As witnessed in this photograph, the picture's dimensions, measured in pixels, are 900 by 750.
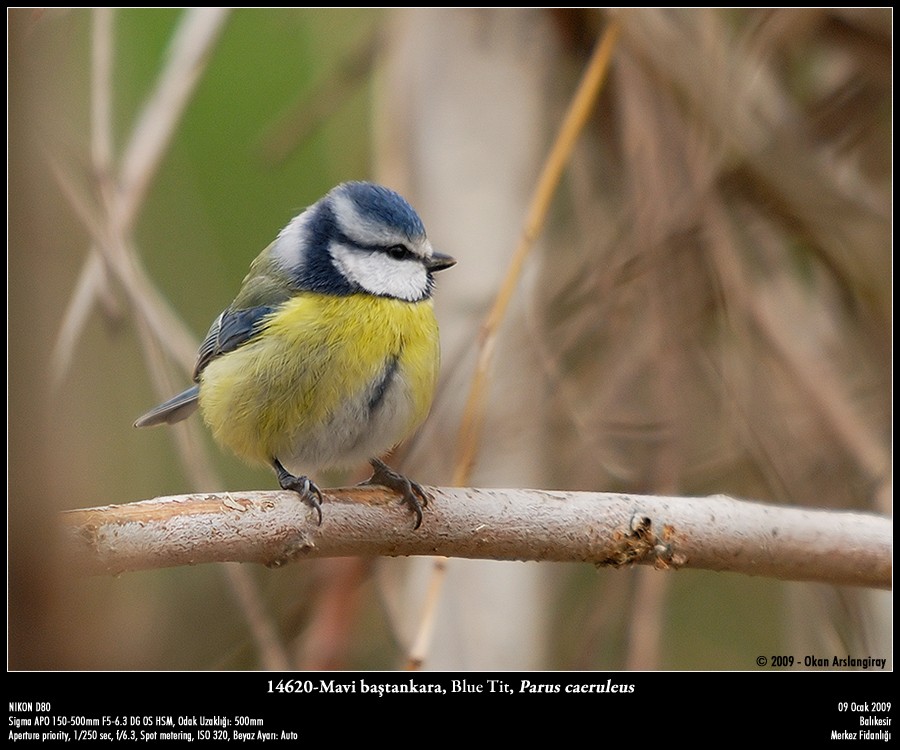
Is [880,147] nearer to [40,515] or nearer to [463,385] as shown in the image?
[463,385]

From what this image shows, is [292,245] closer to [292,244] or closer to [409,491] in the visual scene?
[292,244]

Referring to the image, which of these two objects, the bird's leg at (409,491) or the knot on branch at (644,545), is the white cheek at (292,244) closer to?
the bird's leg at (409,491)

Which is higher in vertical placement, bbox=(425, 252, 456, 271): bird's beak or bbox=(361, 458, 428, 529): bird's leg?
bbox=(425, 252, 456, 271): bird's beak

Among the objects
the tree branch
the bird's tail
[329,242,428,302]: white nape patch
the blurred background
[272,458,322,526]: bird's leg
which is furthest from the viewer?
the blurred background

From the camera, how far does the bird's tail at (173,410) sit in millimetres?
1483

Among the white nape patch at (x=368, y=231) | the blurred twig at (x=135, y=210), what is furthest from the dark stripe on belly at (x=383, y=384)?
the blurred twig at (x=135, y=210)

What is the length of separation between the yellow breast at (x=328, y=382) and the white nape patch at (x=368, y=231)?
0.11 meters

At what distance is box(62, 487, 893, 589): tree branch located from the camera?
3.11 feet

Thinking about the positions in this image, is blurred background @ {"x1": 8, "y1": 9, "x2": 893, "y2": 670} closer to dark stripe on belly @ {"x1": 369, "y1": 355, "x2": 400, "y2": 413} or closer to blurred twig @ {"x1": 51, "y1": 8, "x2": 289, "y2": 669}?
blurred twig @ {"x1": 51, "y1": 8, "x2": 289, "y2": 669}

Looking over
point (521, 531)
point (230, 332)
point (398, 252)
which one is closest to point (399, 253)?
point (398, 252)

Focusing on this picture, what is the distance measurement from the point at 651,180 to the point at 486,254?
380 mm

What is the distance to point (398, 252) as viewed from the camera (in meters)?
1.41

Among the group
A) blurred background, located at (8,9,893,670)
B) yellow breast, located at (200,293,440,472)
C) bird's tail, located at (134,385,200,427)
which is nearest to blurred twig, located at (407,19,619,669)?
yellow breast, located at (200,293,440,472)
